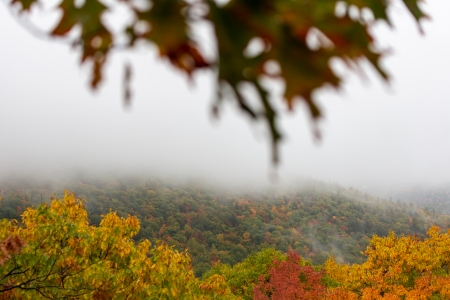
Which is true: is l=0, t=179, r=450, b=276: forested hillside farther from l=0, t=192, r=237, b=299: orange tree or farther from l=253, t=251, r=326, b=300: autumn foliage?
l=0, t=192, r=237, b=299: orange tree

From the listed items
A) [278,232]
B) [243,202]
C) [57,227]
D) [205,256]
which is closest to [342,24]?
[57,227]

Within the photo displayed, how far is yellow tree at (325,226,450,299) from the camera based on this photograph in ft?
41.9

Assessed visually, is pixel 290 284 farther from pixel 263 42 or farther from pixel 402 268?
pixel 263 42

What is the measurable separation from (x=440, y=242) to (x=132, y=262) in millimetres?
13131

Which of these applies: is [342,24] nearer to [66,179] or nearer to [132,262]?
[132,262]

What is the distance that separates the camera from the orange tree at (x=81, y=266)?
5.88 m

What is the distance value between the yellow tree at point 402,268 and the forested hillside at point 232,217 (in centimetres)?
2696

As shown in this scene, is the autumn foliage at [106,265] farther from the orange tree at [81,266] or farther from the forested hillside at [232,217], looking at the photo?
the forested hillside at [232,217]

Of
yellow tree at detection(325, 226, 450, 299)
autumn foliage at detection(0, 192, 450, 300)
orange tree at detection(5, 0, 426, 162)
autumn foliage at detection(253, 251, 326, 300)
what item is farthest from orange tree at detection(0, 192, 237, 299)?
yellow tree at detection(325, 226, 450, 299)

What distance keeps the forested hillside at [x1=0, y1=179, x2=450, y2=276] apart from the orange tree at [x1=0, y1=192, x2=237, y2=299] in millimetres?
32837

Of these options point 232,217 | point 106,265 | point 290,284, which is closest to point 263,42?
point 106,265

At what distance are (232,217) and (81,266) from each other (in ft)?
205

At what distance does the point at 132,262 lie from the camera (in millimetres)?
7523

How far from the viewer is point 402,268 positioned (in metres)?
14.1
